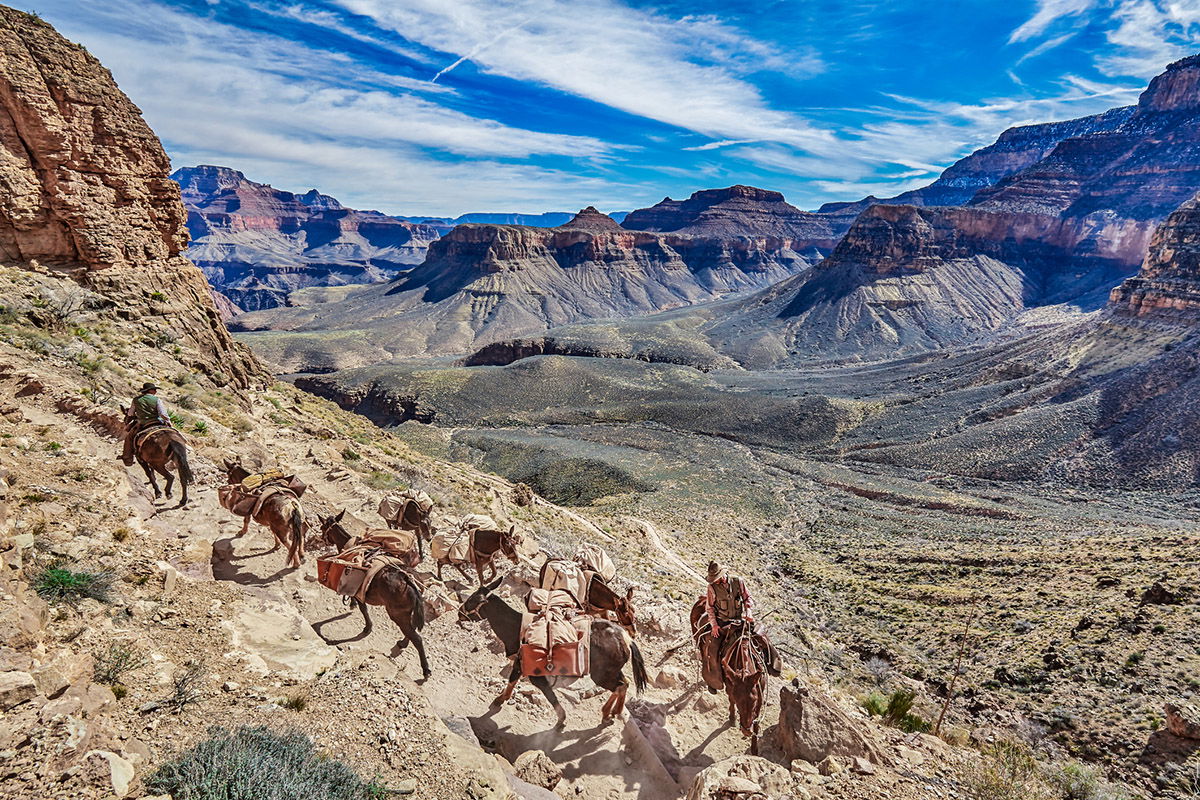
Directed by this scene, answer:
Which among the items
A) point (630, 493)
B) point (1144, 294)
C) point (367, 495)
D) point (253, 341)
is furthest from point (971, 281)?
point (253, 341)

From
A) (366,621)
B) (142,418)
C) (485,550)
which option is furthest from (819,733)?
(142,418)

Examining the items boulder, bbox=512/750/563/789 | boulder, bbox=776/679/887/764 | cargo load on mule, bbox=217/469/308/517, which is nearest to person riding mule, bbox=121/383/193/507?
cargo load on mule, bbox=217/469/308/517

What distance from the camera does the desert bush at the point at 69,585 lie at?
21.4 ft

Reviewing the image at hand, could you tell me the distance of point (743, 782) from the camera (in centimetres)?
631

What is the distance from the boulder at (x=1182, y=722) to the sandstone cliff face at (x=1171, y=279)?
198 ft

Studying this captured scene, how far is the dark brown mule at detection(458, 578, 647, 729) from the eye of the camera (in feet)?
26.9

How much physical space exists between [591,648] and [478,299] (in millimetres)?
153088

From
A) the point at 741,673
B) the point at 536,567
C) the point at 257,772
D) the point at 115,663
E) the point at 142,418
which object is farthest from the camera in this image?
the point at 536,567

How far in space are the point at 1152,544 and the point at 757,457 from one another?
30667mm

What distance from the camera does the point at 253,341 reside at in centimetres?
11494

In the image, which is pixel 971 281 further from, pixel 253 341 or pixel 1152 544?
pixel 253 341

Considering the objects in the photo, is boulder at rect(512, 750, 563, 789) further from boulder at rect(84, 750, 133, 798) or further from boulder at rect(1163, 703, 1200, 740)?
boulder at rect(1163, 703, 1200, 740)

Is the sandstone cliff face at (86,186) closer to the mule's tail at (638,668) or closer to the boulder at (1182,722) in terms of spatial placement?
the mule's tail at (638,668)

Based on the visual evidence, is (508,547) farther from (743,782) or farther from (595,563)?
(743,782)
